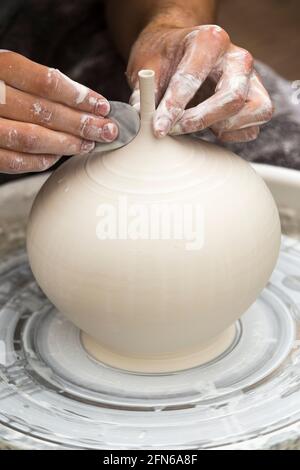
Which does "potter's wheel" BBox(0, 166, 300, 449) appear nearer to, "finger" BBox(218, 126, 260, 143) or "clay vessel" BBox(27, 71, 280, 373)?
"clay vessel" BBox(27, 71, 280, 373)

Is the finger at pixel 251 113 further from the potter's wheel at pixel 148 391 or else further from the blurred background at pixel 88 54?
the blurred background at pixel 88 54

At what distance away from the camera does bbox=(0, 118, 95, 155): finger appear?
4.05 ft

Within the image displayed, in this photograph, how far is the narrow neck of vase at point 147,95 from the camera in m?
1.22

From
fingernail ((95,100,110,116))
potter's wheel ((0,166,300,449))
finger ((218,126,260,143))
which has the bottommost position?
potter's wheel ((0,166,300,449))

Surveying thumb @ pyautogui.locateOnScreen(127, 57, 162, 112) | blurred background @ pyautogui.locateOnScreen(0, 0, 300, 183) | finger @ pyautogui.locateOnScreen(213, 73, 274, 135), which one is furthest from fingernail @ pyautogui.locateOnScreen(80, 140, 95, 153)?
blurred background @ pyautogui.locateOnScreen(0, 0, 300, 183)

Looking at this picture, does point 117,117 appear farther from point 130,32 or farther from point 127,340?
point 130,32

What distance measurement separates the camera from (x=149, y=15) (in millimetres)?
1833

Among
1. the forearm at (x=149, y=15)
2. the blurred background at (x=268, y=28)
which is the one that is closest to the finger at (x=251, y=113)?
the forearm at (x=149, y=15)

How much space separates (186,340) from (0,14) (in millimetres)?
1172

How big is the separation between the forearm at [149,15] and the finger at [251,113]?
1.13 ft

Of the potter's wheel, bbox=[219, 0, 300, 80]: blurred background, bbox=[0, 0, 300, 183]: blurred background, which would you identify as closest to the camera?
the potter's wheel

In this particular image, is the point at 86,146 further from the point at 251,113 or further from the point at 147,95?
the point at 251,113

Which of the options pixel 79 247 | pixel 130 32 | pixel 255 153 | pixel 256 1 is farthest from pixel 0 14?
pixel 256 1

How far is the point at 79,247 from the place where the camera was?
3.99ft
